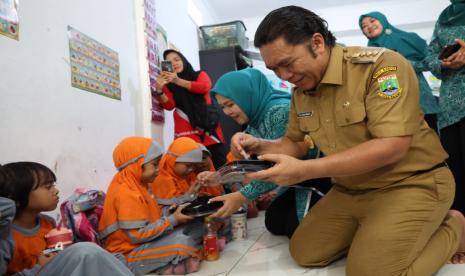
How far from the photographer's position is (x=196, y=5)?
3943mm

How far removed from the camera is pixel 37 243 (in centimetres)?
116

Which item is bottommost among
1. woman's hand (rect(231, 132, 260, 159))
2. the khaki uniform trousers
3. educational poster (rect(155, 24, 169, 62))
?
the khaki uniform trousers

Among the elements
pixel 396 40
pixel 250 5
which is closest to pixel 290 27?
pixel 396 40

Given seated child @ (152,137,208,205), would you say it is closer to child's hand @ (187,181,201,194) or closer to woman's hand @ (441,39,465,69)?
child's hand @ (187,181,201,194)

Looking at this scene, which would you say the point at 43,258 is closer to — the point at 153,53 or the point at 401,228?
the point at 401,228

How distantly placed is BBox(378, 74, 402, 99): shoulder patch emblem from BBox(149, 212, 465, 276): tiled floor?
61 centimetres

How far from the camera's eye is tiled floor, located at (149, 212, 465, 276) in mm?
1304

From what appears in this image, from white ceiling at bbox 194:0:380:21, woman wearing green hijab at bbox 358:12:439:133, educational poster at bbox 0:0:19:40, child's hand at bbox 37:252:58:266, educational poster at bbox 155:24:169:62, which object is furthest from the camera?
white ceiling at bbox 194:0:380:21

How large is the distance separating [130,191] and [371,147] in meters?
0.95

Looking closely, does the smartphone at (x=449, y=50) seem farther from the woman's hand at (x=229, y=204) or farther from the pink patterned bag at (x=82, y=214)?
the pink patterned bag at (x=82, y=214)

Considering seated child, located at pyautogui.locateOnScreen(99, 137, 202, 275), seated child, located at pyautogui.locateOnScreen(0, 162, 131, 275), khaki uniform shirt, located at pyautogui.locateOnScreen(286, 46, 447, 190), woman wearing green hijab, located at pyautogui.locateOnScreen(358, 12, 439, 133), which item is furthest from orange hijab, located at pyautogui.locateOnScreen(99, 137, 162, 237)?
woman wearing green hijab, located at pyautogui.locateOnScreen(358, 12, 439, 133)

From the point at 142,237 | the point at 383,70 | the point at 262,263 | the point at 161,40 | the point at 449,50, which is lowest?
the point at 262,263

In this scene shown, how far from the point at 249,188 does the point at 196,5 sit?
2963 mm

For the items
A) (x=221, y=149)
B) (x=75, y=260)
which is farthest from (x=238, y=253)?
(x=221, y=149)
